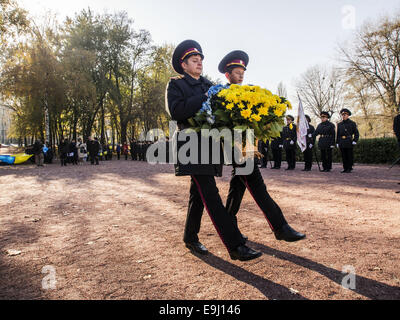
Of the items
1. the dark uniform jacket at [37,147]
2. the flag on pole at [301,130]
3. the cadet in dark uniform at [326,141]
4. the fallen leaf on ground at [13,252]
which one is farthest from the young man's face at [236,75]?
the dark uniform jacket at [37,147]

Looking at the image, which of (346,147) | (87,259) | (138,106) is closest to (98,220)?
(87,259)

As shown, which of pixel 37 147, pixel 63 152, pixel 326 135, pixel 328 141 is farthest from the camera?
pixel 63 152

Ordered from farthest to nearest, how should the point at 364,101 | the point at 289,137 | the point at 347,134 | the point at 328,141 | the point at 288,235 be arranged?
the point at 364,101
the point at 289,137
the point at 328,141
the point at 347,134
the point at 288,235

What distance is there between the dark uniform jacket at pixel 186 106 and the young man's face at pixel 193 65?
0.28ft

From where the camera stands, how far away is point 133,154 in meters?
28.7

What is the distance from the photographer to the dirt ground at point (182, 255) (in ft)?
7.84

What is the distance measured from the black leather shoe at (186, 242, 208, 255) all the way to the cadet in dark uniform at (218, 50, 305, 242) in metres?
0.45

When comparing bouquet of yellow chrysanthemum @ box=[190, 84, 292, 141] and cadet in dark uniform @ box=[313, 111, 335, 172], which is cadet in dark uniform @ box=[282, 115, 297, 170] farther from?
bouquet of yellow chrysanthemum @ box=[190, 84, 292, 141]

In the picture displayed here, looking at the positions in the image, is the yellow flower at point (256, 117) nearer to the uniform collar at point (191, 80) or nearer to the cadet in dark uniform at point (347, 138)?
the uniform collar at point (191, 80)

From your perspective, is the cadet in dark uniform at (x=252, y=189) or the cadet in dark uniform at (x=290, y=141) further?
the cadet in dark uniform at (x=290, y=141)

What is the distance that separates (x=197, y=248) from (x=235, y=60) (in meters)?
2.20

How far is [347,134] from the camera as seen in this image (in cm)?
1223

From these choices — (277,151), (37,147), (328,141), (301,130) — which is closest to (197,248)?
(301,130)

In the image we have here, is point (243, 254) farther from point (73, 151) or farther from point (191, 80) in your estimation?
point (73, 151)
